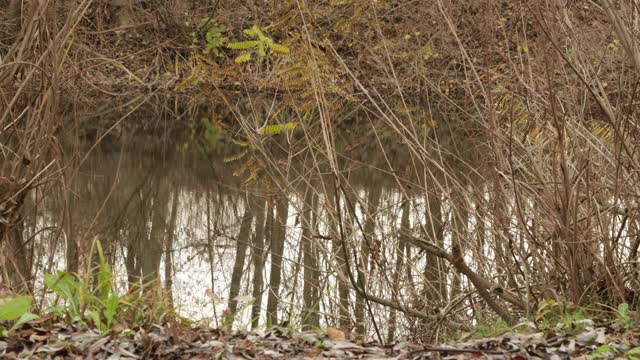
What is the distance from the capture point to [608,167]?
6.69m

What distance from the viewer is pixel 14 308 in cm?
462

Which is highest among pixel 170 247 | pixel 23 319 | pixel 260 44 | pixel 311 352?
pixel 260 44

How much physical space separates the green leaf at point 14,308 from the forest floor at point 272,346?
0.35ft

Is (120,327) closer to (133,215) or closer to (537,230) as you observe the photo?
(537,230)

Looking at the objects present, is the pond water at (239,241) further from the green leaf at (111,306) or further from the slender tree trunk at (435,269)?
the green leaf at (111,306)

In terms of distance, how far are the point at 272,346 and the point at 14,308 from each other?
1.37m

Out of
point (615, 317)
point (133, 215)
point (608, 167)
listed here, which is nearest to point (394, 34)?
point (133, 215)

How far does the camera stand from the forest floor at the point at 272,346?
14.6 feet

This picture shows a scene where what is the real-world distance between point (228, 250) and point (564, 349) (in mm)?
6579

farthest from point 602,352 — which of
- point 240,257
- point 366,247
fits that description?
point 240,257

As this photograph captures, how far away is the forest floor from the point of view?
14.6 ft

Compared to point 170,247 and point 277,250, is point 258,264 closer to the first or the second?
point 277,250

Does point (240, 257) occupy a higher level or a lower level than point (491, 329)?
higher

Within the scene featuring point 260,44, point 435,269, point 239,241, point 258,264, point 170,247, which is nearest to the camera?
point 435,269
